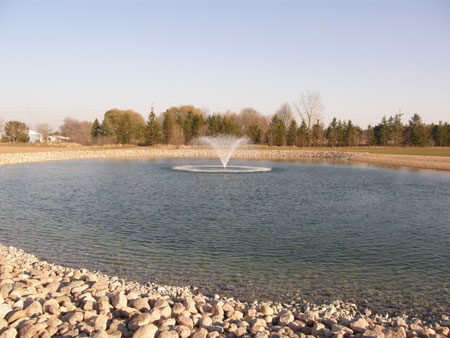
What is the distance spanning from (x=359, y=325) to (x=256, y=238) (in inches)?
225

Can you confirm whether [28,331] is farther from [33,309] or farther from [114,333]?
[114,333]

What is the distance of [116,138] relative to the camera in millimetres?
72188

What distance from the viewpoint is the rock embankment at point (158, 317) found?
16.4 feet

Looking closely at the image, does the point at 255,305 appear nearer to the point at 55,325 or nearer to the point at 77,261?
the point at 55,325

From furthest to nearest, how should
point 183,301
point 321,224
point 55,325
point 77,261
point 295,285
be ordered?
point 321,224
point 77,261
point 295,285
point 183,301
point 55,325

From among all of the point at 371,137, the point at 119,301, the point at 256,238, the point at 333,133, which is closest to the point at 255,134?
the point at 333,133

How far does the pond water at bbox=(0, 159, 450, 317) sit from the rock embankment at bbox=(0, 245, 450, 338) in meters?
0.92

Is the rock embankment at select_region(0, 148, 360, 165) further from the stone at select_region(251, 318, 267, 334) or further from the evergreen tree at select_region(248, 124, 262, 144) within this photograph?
the stone at select_region(251, 318, 267, 334)

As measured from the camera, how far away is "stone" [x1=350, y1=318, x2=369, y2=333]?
5215mm

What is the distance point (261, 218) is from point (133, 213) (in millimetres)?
4834

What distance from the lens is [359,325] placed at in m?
5.28

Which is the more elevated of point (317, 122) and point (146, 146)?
point (317, 122)

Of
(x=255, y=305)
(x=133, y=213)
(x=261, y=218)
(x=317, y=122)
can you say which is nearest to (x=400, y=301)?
(x=255, y=305)

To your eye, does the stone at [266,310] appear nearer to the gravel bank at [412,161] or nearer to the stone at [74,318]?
the stone at [74,318]
